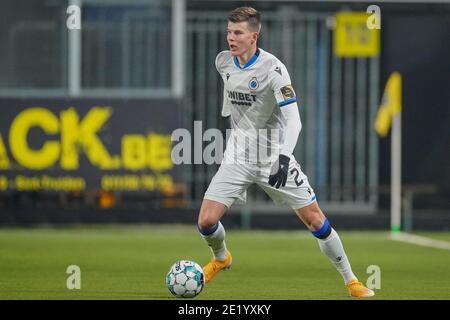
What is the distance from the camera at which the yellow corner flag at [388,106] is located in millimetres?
18688

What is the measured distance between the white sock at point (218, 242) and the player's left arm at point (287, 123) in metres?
0.97

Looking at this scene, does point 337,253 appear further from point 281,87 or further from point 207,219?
point 281,87

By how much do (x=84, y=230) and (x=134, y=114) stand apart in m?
1.89

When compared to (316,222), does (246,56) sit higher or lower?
higher

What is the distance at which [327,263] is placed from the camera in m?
13.4

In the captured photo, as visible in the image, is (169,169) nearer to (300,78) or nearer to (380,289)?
(300,78)

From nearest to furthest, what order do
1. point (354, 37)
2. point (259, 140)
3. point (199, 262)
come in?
point (259, 140)
point (199, 262)
point (354, 37)

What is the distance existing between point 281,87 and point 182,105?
9025 millimetres

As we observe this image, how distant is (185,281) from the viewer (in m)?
9.68

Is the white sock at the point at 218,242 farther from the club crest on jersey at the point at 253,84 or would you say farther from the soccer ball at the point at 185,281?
the club crest on jersey at the point at 253,84
